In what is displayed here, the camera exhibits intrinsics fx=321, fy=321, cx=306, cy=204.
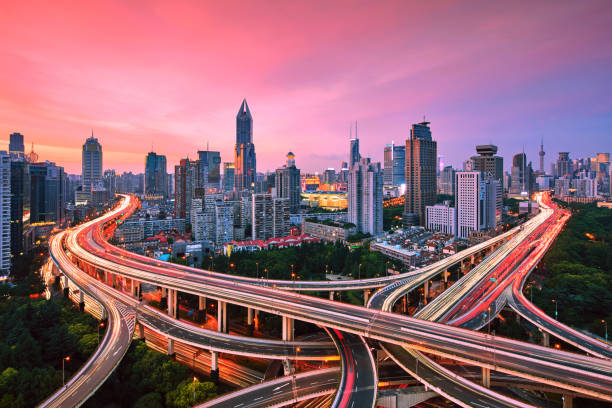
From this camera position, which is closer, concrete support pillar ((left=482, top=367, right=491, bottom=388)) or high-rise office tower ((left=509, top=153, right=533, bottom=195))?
concrete support pillar ((left=482, top=367, right=491, bottom=388))

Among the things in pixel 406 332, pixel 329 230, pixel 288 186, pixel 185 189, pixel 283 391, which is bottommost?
pixel 283 391

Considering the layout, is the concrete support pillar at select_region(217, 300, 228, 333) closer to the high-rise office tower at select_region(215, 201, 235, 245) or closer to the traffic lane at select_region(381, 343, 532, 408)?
the traffic lane at select_region(381, 343, 532, 408)

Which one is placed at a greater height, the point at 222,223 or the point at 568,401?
the point at 222,223

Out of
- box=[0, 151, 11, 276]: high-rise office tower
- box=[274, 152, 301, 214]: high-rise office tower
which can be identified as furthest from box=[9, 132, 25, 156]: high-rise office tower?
box=[0, 151, 11, 276]: high-rise office tower

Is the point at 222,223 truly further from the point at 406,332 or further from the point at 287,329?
the point at 406,332

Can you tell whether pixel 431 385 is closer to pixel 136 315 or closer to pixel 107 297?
pixel 136 315

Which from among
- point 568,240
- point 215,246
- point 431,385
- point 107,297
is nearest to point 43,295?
point 107,297

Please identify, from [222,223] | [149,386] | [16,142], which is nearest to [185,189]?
[222,223]
